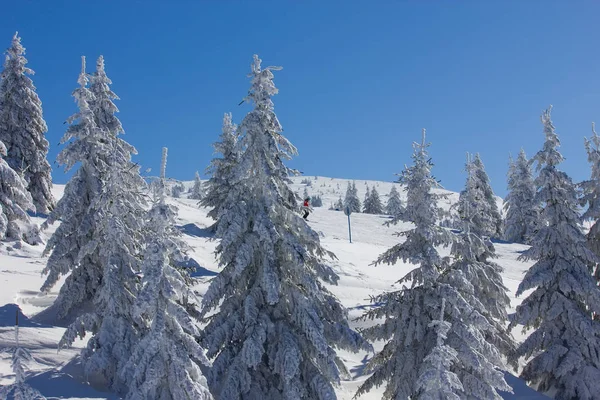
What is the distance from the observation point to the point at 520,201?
5747 centimetres

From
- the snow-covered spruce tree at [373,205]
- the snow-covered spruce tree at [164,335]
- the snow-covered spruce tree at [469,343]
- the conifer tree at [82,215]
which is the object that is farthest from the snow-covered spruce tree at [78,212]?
the snow-covered spruce tree at [373,205]

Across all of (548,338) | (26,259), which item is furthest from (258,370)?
(26,259)

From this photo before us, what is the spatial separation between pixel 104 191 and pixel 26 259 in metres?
15.8

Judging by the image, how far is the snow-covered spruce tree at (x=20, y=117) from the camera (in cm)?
3553

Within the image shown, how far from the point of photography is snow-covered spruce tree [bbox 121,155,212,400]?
396 inches

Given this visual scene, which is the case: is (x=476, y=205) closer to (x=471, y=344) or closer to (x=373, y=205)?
(x=471, y=344)

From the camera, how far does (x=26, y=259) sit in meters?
27.8

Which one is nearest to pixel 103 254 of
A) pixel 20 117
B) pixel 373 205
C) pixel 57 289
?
pixel 57 289

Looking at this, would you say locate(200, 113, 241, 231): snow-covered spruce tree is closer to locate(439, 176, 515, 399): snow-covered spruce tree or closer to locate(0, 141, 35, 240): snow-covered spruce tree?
locate(0, 141, 35, 240): snow-covered spruce tree

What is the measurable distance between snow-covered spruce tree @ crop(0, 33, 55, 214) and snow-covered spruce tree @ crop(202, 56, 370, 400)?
1040 inches

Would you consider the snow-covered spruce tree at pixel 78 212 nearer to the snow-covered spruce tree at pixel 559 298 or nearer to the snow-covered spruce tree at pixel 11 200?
the snow-covered spruce tree at pixel 11 200

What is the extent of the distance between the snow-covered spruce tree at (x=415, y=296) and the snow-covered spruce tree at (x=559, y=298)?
6911mm

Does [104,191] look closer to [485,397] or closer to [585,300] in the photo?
[485,397]

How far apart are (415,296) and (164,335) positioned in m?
7.78
